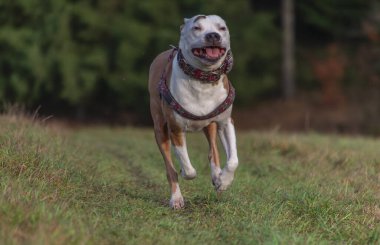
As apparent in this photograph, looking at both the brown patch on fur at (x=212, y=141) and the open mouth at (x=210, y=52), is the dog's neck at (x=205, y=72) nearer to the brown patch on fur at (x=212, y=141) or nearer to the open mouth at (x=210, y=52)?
the open mouth at (x=210, y=52)

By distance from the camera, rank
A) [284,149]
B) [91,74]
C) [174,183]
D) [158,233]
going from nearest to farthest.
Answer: [158,233] → [174,183] → [284,149] → [91,74]

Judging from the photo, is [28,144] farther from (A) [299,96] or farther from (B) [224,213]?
(A) [299,96]

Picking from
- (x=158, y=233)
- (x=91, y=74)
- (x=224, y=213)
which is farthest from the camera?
(x=91, y=74)

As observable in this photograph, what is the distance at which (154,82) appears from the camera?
7.82 meters

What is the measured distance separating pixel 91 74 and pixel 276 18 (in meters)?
7.87

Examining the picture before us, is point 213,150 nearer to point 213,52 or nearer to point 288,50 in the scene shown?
point 213,52

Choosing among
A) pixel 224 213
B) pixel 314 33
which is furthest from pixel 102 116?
pixel 224 213

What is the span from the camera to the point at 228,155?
7082mm

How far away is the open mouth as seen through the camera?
6621 millimetres

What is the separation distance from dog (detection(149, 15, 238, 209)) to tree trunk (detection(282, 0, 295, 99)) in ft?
61.7

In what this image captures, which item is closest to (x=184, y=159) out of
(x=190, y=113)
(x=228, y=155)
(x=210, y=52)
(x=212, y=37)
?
(x=228, y=155)

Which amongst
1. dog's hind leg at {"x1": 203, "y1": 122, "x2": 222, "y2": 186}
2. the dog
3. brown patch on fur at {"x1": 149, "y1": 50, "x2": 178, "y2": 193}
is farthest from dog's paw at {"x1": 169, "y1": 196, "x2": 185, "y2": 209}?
dog's hind leg at {"x1": 203, "y1": 122, "x2": 222, "y2": 186}

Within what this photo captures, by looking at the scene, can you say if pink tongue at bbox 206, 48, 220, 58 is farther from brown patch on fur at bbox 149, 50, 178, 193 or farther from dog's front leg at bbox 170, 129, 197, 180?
dog's front leg at bbox 170, 129, 197, 180

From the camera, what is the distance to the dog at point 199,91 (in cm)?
669
